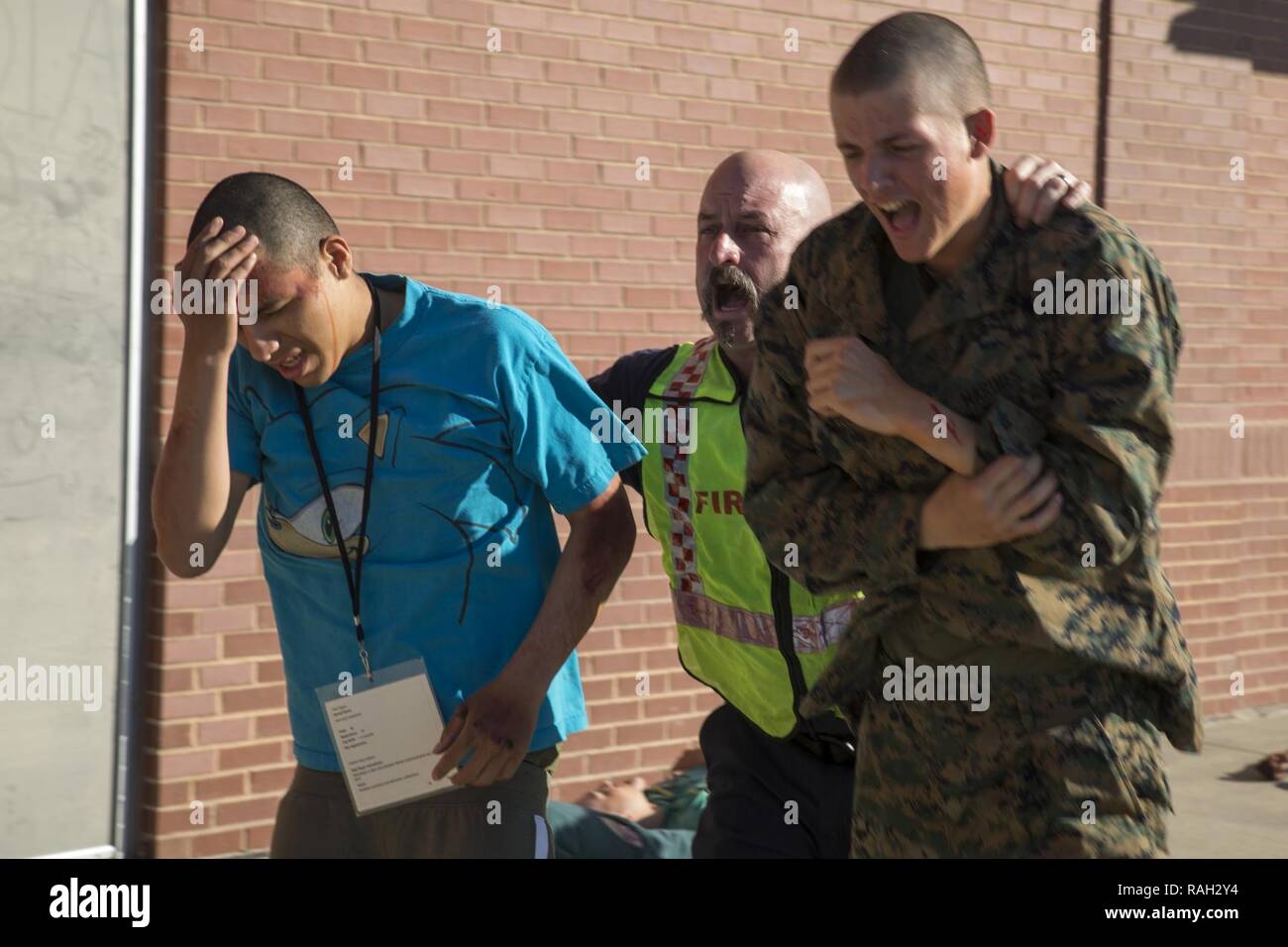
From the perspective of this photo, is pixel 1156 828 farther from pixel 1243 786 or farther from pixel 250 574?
pixel 1243 786

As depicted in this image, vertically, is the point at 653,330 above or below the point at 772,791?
above

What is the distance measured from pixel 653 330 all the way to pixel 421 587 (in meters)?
3.47

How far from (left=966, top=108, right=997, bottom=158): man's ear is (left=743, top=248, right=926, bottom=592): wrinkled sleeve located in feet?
1.17

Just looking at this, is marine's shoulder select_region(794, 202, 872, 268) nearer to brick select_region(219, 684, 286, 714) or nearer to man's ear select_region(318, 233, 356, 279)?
man's ear select_region(318, 233, 356, 279)

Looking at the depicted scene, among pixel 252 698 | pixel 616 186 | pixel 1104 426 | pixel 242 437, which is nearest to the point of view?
pixel 1104 426

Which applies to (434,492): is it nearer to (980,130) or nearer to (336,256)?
(336,256)

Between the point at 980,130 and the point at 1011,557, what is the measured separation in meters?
0.67

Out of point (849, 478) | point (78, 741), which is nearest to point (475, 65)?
point (78, 741)

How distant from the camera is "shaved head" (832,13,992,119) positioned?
249cm

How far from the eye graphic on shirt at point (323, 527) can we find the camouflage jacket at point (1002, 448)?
89 centimetres

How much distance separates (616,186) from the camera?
21.1ft

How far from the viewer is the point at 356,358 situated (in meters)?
3.34

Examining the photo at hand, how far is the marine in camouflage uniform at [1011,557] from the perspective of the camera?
247 cm

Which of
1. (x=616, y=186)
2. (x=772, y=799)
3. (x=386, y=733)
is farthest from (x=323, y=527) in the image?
(x=616, y=186)
